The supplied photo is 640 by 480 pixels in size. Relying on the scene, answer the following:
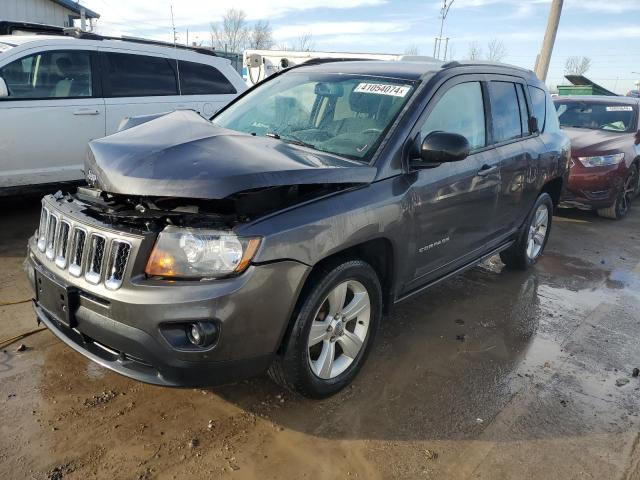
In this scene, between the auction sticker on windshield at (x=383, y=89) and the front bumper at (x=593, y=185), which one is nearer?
the auction sticker on windshield at (x=383, y=89)

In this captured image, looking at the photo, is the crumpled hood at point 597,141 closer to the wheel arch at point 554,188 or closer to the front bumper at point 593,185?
the front bumper at point 593,185

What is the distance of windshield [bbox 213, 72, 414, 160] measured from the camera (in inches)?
123

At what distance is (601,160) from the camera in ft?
24.4

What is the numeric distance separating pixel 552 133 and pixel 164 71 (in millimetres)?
4370

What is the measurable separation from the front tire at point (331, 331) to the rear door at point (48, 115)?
3901mm

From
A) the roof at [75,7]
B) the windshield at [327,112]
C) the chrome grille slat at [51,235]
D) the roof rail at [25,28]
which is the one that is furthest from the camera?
the roof at [75,7]

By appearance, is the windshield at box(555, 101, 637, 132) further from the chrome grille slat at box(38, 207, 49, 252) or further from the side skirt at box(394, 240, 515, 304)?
the chrome grille slat at box(38, 207, 49, 252)

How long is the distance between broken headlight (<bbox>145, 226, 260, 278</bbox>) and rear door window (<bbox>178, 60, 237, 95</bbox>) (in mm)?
4577

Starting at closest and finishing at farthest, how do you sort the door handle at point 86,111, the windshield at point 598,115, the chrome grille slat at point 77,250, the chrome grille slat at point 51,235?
1. the chrome grille slat at point 77,250
2. the chrome grille slat at point 51,235
3. the door handle at point 86,111
4. the windshield at point 598,115

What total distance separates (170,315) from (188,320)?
0.08 m

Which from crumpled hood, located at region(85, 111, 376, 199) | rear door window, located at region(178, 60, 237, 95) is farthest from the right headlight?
crumpled hood, located at region(85, 111, 376, 199)

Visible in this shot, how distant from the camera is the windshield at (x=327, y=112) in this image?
312 cm

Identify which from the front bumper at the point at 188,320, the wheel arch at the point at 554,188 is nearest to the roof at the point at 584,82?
the wheel arch at the point at 554,188

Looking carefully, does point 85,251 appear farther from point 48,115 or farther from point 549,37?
point 549,37
